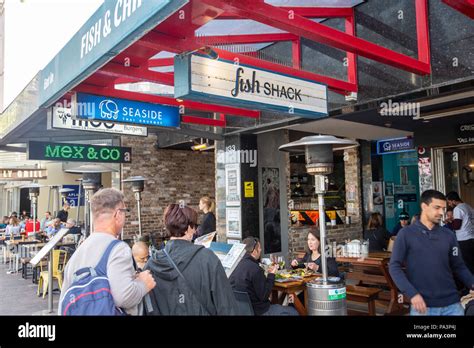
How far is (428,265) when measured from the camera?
3.18 metres

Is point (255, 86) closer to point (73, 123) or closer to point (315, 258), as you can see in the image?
point (315, 258)

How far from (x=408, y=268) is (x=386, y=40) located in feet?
11.2

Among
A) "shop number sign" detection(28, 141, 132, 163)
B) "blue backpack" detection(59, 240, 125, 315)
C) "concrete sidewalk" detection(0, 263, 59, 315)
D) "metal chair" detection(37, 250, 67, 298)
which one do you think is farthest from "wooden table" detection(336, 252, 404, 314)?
"metal chair" detection(37, 250, 67, 298)

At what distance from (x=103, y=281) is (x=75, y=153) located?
21.3 feet

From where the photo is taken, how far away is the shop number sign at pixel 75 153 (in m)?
7.58

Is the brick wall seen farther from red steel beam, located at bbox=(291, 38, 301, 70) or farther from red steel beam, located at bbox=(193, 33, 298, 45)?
red steel beam, located at bbox=(193, 33, 298, 45)

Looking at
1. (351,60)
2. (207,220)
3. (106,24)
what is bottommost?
(207,220)

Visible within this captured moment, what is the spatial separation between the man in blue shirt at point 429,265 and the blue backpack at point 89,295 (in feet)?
7.01

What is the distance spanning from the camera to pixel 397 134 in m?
9.84

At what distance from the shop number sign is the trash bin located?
227 inches

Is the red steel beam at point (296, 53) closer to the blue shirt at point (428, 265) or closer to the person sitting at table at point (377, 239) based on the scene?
the person sitting at table at point (377, 239)

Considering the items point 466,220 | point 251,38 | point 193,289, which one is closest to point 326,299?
point 193,289

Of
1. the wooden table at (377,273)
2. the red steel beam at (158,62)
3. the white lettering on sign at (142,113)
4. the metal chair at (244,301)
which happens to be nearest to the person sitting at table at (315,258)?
the wooden table at (377,273)

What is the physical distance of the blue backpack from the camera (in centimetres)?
214
